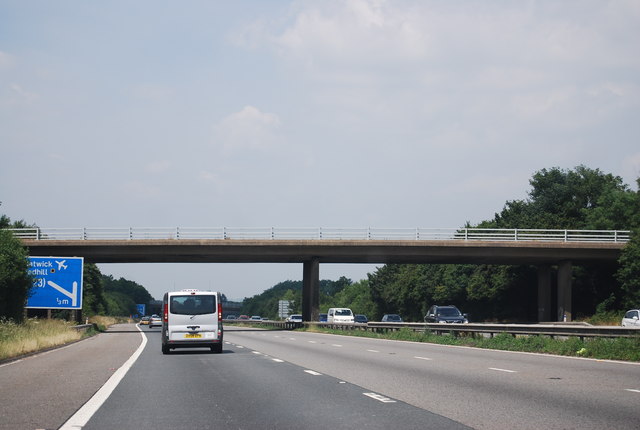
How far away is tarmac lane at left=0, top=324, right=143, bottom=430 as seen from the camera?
32.0 feet

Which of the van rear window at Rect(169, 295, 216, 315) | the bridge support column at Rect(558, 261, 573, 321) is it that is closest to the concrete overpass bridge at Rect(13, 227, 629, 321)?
the bridge support column at Rect(558, 261, 573, 321)

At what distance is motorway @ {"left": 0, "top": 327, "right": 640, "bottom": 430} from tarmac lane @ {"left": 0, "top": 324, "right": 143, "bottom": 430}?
8 centimetres

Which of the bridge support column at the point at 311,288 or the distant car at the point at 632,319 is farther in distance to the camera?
the bridge support column at the point at 311,288

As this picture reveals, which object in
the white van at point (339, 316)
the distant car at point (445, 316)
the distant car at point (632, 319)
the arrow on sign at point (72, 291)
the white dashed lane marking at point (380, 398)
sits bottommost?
the white van at point (339, 316)

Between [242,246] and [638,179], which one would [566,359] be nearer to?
[242,246]

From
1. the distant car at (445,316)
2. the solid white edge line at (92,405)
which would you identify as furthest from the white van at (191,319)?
the distant car at (445,316)

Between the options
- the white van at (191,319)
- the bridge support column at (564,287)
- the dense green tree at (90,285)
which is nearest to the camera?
the white van at (191,319)

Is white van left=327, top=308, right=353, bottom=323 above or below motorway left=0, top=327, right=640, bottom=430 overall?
below

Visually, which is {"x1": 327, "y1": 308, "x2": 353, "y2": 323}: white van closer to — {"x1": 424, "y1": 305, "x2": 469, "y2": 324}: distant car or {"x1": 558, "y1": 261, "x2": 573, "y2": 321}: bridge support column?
{"x1": 558, "y1": 261, "x2": 573, "y2": 321}: bridge support column

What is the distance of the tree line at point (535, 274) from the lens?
70188 millimetres

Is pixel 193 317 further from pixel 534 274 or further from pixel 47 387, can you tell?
pixel 534 274

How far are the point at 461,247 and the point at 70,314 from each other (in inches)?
1226

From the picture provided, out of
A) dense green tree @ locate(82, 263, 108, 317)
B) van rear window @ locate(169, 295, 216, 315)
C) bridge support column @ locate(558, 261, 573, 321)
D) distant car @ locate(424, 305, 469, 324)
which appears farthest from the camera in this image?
dense green tree @ locate(82, 263, 108, 317)

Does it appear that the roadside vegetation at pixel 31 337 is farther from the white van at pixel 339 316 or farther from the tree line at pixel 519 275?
the white van at pixel 339 316
